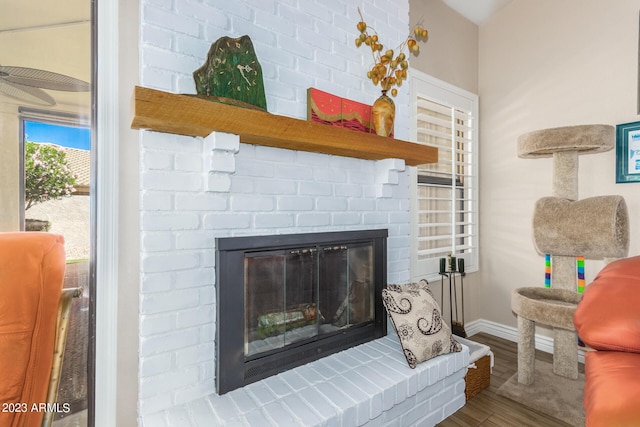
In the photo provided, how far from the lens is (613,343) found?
0.93m

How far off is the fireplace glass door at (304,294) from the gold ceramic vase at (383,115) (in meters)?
0.65

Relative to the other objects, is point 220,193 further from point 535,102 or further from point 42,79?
point 535,102

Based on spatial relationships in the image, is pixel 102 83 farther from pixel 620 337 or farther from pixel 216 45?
pixel 620 337

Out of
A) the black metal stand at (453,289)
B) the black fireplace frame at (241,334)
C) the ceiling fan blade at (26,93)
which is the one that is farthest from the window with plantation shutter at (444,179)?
the ceiling fan blade at (26,93)

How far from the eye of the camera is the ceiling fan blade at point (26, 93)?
40.7 inches

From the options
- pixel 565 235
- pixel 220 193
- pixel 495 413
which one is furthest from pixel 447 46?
pixel 495 413

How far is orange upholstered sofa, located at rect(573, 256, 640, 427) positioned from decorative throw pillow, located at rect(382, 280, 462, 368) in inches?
27.7

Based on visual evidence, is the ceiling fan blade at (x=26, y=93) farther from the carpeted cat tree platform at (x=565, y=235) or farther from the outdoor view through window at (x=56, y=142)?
the carpeted cat tree platform at (x=565, y=235)

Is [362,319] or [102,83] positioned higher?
[102,83]

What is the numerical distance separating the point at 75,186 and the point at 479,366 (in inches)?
88.1

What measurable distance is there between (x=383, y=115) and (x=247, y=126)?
0.83 metres

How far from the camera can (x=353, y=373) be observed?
1.48 metres

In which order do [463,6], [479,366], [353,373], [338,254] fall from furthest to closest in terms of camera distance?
[463,6] < [479,366] < [338,254] < [353,373]

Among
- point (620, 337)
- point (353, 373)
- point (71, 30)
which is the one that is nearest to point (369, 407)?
point (353, 373)
